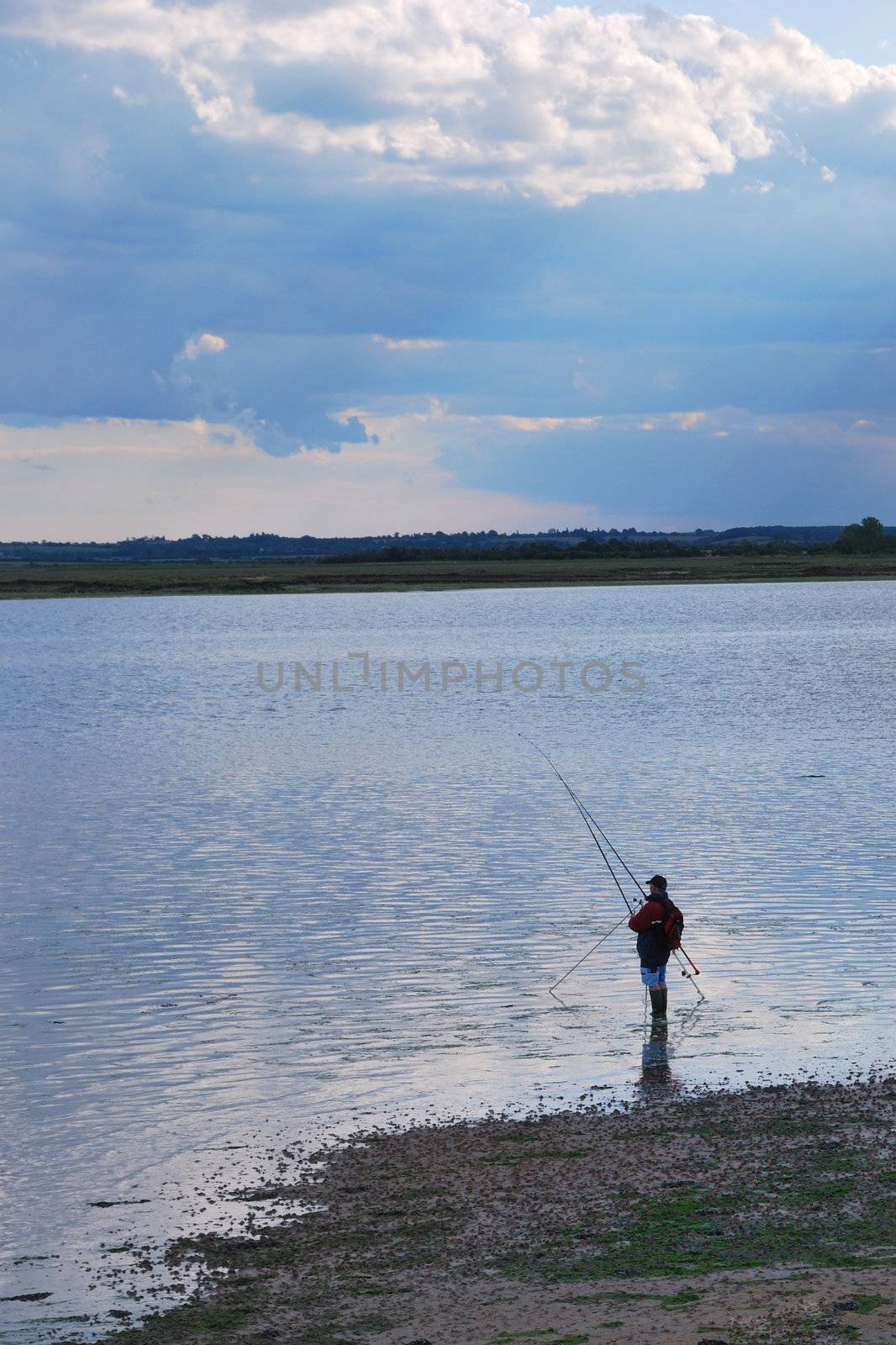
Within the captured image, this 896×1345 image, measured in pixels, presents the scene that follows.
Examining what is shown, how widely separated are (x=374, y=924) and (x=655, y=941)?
5.17 m

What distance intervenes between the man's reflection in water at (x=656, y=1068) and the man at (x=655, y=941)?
302mm

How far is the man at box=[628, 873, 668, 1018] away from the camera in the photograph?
14.4 metres

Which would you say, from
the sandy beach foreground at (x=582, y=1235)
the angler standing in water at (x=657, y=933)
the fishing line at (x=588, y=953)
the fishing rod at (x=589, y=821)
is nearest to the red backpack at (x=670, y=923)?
the angler standing in water at (x=657, y=933)

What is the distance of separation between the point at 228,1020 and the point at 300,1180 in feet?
14.0

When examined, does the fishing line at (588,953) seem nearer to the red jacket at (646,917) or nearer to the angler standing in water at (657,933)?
the angler standing in water at (657,933)

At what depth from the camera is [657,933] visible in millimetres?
14430

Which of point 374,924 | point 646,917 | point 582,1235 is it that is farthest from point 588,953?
point 582,1235

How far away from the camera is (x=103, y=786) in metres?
31.2

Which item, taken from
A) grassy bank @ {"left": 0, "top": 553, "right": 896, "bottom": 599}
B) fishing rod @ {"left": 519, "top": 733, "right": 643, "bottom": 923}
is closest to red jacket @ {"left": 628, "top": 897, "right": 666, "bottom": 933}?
fishing rod @ {"left": 519, "top": 733, "right": 643, "bottom": 923}

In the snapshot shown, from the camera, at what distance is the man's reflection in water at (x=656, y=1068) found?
12.4m

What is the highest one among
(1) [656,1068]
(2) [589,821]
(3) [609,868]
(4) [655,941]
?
(4) [655,941]

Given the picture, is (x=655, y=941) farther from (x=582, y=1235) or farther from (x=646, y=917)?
(x=582, y=1235)

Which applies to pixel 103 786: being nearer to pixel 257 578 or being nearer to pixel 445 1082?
pixel 445 1082

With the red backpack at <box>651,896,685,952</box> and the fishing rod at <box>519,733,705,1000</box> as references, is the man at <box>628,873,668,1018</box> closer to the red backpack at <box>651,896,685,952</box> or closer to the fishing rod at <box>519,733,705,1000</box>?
the red backpack at <box>651,896,685,952</box>
